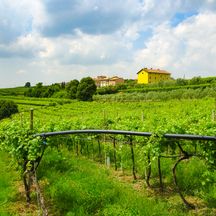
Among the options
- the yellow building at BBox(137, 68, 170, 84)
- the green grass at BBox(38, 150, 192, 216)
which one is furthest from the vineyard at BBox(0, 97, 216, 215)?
the yellow building at BBox(137, 68, 170, 84)

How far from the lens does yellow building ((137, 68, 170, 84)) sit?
101062 mm

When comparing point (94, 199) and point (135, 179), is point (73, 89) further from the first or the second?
point (94, 199)

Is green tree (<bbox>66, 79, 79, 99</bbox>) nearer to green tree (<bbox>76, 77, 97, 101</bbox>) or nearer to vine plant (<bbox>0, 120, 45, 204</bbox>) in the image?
green tree (<bbox>76, 77, 97, 101</bbox>)

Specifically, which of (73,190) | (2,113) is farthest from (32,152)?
(2,113)

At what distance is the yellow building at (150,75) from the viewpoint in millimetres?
101062

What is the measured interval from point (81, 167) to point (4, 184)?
210cm

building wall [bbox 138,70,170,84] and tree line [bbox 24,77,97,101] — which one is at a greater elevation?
building wall [bbox 138,70,170,84]

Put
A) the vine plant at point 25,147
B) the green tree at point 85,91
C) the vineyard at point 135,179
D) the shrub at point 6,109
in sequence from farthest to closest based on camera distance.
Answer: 1. the green tree at point 85,91
2. the shrub at point 6,109
3. the vine plant at point 25,147
4. the vineyard at point 135,179

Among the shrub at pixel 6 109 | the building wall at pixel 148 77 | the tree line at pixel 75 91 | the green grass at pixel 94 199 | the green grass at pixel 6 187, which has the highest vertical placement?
the building wall at pixel 148 77

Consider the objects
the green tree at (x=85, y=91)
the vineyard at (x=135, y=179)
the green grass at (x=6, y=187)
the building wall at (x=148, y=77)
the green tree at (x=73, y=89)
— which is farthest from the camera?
the building wall at (x=148, y=77)

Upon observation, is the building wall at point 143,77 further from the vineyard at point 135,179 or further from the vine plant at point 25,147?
the vine plant at point 25,147

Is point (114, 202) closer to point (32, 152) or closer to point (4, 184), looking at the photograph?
point (32, 152)

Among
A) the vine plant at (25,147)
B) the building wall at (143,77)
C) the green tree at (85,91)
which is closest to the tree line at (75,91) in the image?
the green tree at (85,91)

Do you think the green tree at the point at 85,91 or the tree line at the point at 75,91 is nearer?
the green tree at the point at 85,91
